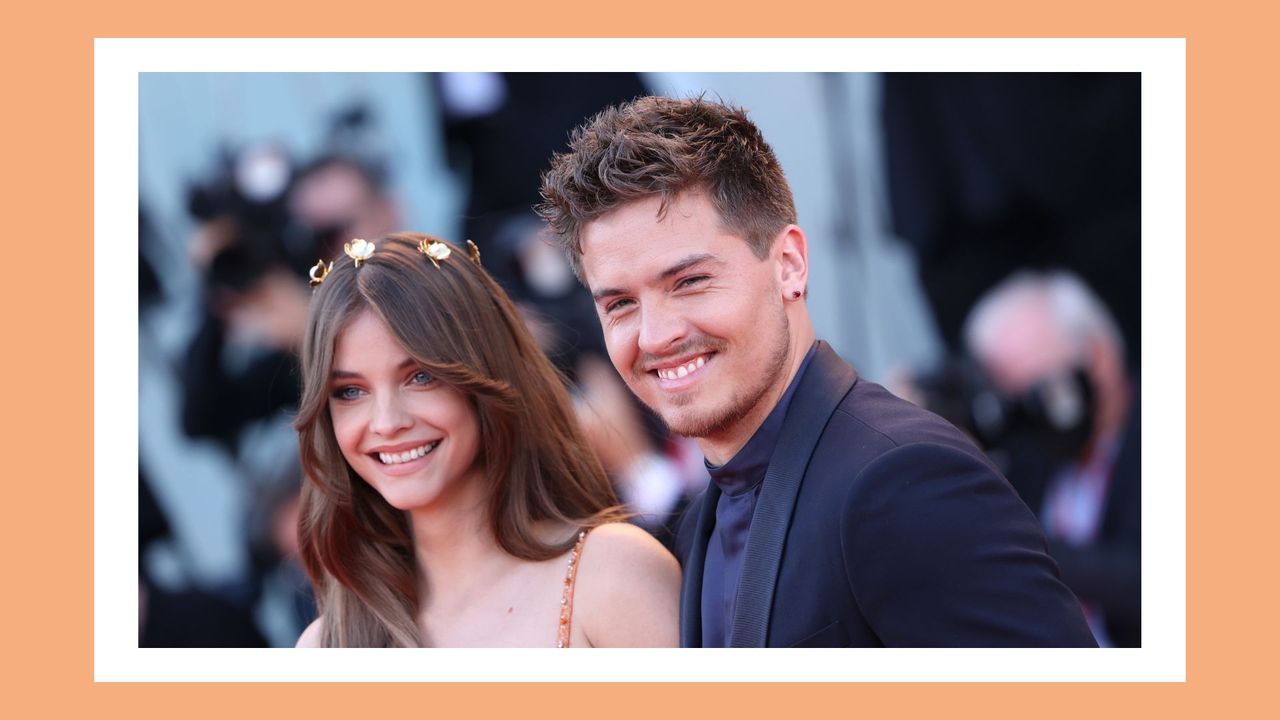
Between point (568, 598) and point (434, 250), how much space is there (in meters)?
0.99

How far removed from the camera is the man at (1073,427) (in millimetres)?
3967

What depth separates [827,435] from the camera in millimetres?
2592

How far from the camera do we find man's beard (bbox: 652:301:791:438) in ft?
8.81

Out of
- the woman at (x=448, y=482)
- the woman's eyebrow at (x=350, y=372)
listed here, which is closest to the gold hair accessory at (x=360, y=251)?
the woman at (x=448, y=482)

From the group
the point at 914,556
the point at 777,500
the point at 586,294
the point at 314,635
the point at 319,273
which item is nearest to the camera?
the point at 914,556

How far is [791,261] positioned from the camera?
283cm

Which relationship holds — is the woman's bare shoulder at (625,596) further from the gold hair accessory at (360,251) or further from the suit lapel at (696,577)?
the gold hair accessory at (360,251)

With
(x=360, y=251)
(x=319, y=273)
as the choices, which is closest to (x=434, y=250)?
(x=360, y=251)

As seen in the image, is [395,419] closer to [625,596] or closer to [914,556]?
[625,596]
